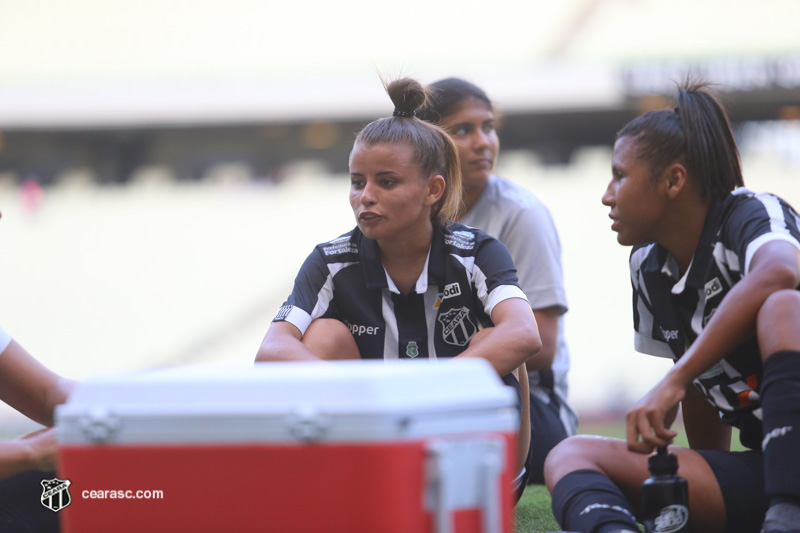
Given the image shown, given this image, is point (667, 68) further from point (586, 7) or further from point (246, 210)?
point (246, 210)

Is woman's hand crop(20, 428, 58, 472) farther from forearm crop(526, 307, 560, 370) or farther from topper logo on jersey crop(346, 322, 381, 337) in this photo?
forearm crop(526, 307, 560, 370)

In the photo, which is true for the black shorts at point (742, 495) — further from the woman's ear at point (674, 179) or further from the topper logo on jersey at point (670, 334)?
the woman's ear at point (674, 179)

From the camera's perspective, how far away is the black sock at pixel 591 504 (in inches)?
45.3

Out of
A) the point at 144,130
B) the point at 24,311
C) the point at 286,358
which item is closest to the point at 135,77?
the point at 144,130

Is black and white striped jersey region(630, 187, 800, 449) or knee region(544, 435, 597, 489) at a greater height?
black and white striped jersey region(630, 187, 800, 449)

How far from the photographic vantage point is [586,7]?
817cm

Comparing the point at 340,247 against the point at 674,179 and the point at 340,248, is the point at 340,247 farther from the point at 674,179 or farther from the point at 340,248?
the point at 674,179

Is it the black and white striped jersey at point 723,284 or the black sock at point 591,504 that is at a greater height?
the black and white striped jersey at point 723,284

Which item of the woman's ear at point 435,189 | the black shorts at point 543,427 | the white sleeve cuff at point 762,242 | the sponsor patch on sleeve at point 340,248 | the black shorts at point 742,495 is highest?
the woman's ear at point 435,189

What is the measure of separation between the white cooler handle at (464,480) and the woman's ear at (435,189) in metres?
0.81

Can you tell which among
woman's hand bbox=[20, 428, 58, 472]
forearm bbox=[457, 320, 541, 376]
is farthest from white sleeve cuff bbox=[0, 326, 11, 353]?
forearm bbox=[457, 320, 541, 376]

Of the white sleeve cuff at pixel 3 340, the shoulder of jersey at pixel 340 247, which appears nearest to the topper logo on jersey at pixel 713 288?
the shoulder of jersey at pixel 340 247

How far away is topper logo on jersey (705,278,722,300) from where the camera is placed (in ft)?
4.42

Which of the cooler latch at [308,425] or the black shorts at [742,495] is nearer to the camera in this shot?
the cooler latch at [308,425]
